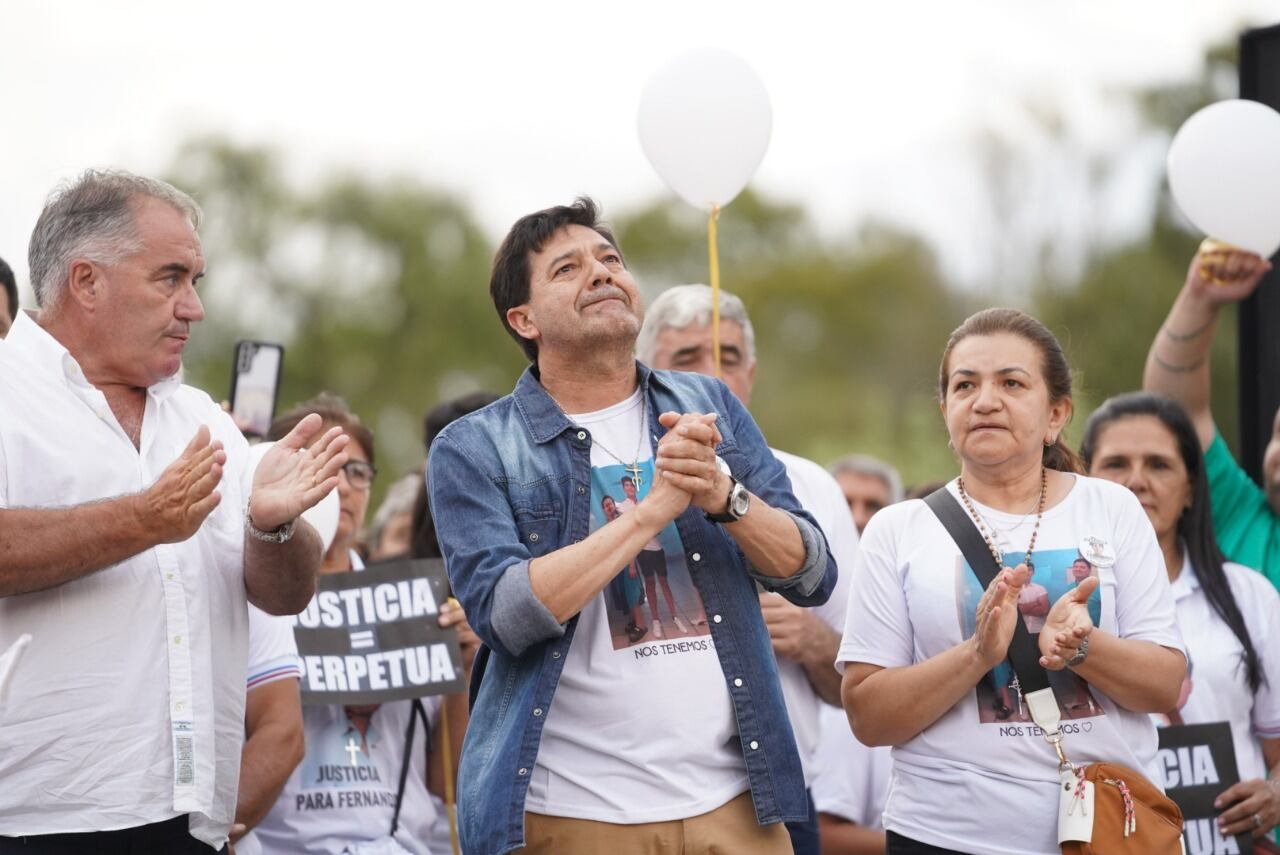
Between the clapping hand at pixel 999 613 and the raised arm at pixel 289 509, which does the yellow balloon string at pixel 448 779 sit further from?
the clapping hand at pixel 999 613

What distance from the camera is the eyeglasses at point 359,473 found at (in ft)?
17.3

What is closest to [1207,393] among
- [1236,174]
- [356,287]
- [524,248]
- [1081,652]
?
[1236,174]

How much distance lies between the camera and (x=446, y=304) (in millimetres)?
40188

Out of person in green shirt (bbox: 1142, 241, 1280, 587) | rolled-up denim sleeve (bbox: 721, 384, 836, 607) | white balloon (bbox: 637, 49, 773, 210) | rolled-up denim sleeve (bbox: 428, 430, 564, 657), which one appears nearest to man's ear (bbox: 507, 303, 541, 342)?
rolled-up denim sleeve (bbox: 428, 430, 564, 657)

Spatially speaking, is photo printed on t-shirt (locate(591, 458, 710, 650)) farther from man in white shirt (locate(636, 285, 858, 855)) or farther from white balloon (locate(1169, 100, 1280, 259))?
white balloon (locate(1169, 100, 1280, 259))

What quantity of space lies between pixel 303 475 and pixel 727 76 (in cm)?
239

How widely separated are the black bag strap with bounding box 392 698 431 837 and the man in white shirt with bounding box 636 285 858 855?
1187mm

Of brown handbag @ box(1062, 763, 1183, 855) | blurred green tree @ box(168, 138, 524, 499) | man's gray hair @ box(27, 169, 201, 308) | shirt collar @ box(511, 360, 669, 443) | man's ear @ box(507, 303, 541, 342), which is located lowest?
brown handbag @ box(1062, 763, 1183, 855)

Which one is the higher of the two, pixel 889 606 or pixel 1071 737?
pixel 889 606

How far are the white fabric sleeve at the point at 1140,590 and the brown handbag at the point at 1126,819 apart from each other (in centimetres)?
34

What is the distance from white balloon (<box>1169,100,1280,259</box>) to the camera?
548 centimetres

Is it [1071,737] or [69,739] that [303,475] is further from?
[1071,737]

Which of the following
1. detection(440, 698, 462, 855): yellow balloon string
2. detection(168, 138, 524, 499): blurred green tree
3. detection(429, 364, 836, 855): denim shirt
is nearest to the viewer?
detection(429, 364, 836, 855): denim shirt

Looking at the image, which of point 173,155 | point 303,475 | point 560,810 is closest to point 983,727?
point 560,810
